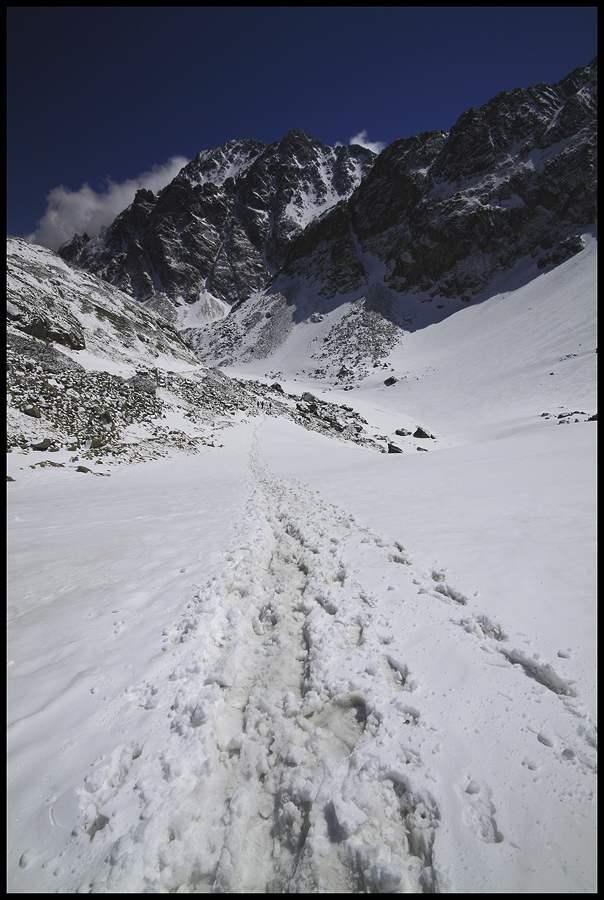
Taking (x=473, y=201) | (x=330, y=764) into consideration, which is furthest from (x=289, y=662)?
(x=473, y=201)

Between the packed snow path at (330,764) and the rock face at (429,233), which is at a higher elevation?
the rock face at (429,233)

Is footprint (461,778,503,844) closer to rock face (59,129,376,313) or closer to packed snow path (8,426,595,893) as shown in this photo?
packed snow path (8,426,595,893)

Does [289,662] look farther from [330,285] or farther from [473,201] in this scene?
[473,201]

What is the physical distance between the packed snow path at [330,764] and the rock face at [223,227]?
6430 inches

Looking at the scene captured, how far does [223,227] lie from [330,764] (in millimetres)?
209625

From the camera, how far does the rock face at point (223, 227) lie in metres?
152

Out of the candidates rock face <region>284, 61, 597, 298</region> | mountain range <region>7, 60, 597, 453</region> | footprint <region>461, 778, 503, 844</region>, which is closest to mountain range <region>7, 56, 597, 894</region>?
footprint <region>461, 778, 503, 844</region>

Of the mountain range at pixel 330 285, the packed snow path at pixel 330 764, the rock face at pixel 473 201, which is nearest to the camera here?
the packed snow path at pixel 330 764

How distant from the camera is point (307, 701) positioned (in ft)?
10.2

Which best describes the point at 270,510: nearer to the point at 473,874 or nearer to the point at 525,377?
the point at 473,874

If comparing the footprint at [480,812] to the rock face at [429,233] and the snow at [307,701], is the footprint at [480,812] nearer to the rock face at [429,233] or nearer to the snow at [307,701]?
the snow at [307,701]

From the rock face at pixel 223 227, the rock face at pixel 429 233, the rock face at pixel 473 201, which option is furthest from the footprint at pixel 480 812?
the rock face at pixel 223 227

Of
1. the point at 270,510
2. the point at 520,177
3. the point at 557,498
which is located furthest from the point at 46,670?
the point at 520,177

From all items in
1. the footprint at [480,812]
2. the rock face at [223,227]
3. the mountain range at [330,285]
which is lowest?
the footprint at [480,812]
